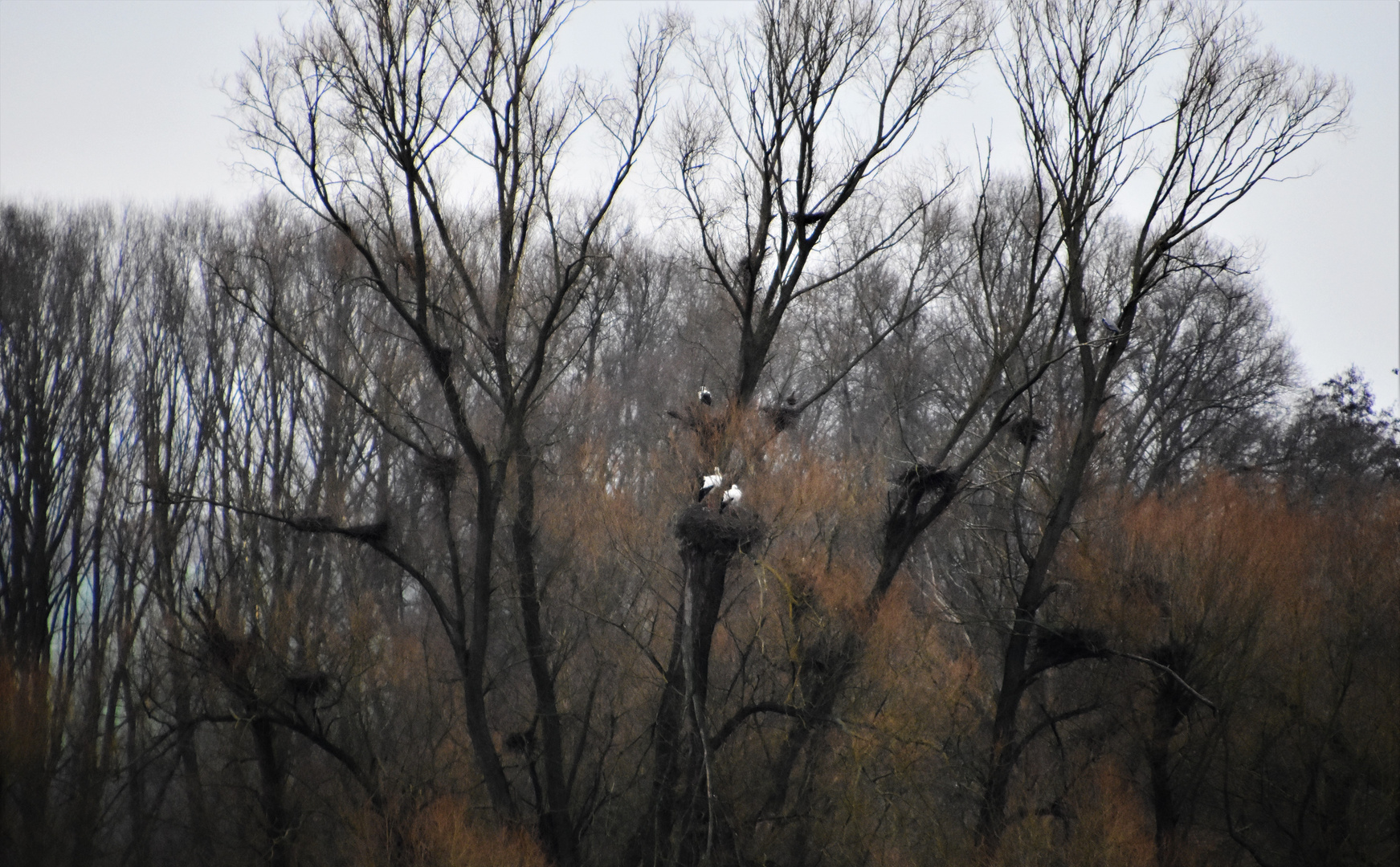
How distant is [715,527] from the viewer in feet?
35.0

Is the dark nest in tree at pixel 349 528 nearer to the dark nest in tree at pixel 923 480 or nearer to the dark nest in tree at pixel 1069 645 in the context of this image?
the dark nest in tree at pixel 923 480

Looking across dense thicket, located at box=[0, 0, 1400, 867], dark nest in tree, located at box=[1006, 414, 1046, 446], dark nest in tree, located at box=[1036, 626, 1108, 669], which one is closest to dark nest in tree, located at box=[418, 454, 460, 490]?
dense thicket, located at box=[0, 0, 1400, 867]

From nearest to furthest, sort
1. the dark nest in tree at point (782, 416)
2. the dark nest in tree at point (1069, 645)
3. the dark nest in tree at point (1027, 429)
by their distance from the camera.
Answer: the dark nest in tree at point (1027, 429)
the dark nest in tree at point (782, 416)
the dark nest in tree at point (1069, 645)

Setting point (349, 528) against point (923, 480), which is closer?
point (923, 480)

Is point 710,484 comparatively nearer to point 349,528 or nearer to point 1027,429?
point 1027,429

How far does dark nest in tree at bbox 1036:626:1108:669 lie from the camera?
1320cm

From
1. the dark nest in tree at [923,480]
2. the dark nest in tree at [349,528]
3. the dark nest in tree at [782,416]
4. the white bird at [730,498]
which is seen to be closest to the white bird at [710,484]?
the white bird at [730,498]

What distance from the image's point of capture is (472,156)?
1223 centimetres

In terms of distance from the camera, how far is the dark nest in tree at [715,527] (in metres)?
10.7

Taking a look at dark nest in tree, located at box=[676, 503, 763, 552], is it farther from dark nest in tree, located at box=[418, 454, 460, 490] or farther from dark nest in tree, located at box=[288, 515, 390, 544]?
dark nest in tree, located at box=[288, 515, 390, 544]

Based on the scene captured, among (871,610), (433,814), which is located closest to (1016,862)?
(871,610)

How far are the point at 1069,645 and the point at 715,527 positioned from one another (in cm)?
553

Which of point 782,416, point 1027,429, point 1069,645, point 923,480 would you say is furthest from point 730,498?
point 1069,645

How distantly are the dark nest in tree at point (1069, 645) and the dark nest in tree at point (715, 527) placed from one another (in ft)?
15.2
